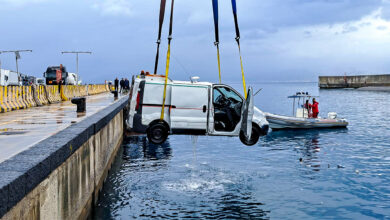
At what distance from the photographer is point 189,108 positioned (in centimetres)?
1344

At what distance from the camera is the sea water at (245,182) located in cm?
1485

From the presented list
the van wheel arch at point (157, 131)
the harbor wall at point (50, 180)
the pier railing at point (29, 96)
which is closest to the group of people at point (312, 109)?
the pier railing at point (29, 96)

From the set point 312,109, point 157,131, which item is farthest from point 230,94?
point 312,109

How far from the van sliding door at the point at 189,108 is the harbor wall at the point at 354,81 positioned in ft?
589

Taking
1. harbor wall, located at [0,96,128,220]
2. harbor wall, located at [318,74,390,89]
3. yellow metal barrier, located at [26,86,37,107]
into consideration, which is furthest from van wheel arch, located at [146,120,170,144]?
harbor wall, located at [318,74,390,89]

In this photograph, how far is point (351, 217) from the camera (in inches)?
580

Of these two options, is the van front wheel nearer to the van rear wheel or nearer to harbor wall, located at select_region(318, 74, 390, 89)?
the van rear wheel

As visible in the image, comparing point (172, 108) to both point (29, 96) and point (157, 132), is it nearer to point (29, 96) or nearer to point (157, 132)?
point (157, 132)

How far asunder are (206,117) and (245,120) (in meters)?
1.42

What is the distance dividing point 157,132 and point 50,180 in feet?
21.3

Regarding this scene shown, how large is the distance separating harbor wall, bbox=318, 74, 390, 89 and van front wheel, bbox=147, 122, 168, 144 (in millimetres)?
180449

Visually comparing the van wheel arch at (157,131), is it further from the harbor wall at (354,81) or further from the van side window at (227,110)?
the harbor wall at (354,81)

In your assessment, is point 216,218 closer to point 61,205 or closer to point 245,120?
point 245,120

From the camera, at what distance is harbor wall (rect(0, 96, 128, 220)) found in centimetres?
512
